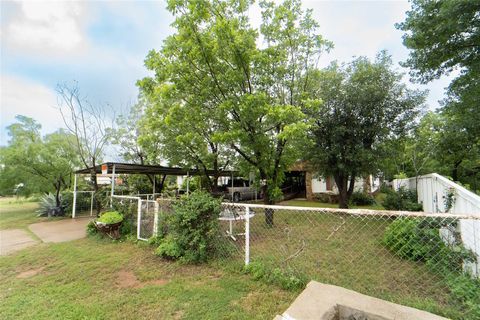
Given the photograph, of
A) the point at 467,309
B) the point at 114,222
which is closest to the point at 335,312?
the point at 467,309

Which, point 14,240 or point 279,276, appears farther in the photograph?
point 14,240

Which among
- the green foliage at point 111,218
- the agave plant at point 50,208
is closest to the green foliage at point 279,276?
the green foliage at point 111,218

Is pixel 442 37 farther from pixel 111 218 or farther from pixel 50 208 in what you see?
pixel 50 208

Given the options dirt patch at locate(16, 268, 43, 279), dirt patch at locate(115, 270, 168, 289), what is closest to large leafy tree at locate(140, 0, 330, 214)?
dirt patch at locate(115, 270, 168, 289)

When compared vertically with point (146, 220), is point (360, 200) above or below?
below

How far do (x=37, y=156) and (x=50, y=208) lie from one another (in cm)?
249

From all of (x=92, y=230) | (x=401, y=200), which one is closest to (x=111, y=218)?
(x=92, y=230)

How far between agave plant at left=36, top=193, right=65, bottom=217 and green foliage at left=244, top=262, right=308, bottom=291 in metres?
10.9

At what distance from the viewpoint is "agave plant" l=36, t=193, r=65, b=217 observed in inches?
392

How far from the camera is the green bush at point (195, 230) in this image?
4.05 metres

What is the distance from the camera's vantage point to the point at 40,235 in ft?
21.7

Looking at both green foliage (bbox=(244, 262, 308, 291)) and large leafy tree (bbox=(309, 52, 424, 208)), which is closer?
green foliage (bbox=(244, 262, 308, 291))

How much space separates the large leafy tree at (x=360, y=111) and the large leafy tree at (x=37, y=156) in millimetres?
11823

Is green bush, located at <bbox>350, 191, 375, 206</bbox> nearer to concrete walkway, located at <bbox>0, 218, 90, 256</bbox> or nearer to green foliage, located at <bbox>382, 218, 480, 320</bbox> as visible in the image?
green foliage, located at <bbox>382, 218, 480, 320</bbox>
